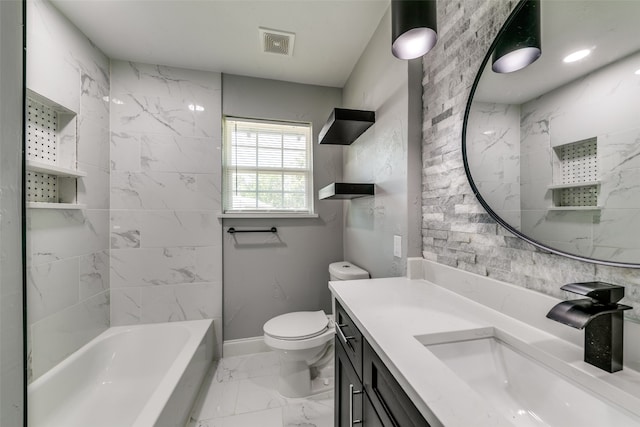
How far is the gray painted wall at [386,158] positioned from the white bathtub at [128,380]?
1.39 m

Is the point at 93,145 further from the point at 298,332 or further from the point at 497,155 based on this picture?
the point at 497,155

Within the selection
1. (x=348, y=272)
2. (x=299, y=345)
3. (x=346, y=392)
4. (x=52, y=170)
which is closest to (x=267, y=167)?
(x=348, y=272)

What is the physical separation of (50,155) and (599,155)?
2.55 meters

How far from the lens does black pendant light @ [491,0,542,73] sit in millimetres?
800

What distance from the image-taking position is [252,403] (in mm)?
1645

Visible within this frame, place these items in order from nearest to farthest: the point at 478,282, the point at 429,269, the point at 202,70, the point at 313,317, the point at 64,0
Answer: the point at 478,282
the point at 429,269
the point at 64,0
the point at 313,317
the point at 202,70

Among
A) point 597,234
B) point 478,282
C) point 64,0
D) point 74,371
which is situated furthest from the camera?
point 74,371

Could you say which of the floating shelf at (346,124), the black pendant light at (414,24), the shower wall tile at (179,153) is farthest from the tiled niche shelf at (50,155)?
the black pendant light at (414,24)

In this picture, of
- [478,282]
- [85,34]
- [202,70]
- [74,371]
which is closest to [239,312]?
[74,371]

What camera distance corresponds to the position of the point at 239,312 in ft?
7.27

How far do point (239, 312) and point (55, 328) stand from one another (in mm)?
1168

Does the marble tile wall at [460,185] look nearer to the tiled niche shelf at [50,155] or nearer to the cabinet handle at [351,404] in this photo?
the cabinet handle at [351,404]

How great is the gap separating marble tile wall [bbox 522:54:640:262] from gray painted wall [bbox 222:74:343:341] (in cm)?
174

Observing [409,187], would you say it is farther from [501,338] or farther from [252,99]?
[252,99]
